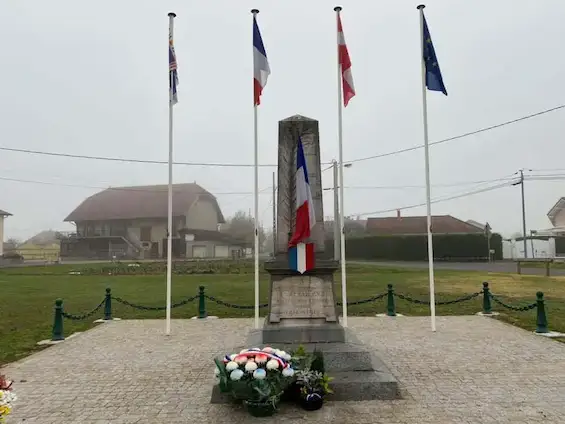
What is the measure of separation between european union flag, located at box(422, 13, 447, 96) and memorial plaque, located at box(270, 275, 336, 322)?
4.94 meters

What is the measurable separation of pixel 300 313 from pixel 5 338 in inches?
278

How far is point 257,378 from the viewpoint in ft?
16.3

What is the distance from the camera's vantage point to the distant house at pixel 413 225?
5400 centimetres

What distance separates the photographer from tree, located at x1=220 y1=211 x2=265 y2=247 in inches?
2315

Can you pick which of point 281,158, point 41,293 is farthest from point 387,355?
point 41,293

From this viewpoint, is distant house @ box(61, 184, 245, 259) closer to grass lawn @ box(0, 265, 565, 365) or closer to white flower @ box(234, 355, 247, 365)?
grass lawn @ box(0, 265, 565, 365)

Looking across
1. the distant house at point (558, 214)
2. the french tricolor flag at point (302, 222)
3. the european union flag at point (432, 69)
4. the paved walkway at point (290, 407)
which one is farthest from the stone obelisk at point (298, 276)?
the distant house at point (558, 214)

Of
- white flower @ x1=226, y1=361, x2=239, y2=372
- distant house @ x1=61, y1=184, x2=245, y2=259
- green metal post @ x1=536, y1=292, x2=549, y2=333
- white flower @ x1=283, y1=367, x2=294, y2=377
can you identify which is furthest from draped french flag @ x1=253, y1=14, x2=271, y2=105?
distant house @ x1=61, y1=184, x2=245, y2=259

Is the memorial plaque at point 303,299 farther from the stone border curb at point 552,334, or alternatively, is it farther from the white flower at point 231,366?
the stone border curb at point 552,334

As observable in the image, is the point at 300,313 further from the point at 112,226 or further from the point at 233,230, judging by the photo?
the point at 233,230

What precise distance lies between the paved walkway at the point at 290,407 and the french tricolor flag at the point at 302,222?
204 centimetres

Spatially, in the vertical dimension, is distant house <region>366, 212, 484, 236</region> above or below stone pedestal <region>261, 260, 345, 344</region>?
above

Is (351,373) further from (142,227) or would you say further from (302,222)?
(142,227)

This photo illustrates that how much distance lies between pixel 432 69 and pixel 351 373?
6.36 metres
